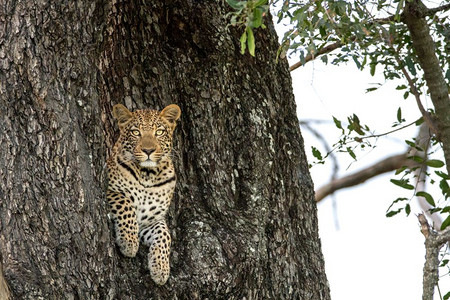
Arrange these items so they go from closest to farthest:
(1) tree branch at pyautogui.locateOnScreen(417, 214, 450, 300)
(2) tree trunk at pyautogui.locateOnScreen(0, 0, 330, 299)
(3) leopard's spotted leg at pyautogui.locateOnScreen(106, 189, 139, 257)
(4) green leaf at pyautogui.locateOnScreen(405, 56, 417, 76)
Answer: (2) tree trunk at pyautogui.locateOnScreen(0, 0, 330, 299) → (3) leopard's spotted leg at pyautogui.locateOnScreen(106, 189, 139, 257) → (1) tree branch at pyautogui.locateOnScreen(417, 214, 450, 300) → (4) green leaf at pyautogui.locateOnScreen(405, 56, 417, 76)

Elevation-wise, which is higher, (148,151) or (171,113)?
(171,113)

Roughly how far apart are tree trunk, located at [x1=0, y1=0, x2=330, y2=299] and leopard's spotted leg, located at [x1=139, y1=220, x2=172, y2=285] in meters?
0.08

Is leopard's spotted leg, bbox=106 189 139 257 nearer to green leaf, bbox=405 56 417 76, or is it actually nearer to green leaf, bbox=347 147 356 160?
green leaf, bbox=347 147 356 160

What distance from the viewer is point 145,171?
486 cm

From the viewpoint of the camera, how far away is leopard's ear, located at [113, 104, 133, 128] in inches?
187

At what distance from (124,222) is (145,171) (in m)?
0.43

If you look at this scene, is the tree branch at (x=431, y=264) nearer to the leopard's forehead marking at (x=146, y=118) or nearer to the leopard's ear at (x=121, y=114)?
the leopard's forehead marking at (x=146, y=118)

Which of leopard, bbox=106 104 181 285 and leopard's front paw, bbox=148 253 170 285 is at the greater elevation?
leopard, bbox=106 104 181 285

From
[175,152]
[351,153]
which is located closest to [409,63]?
[351,153]

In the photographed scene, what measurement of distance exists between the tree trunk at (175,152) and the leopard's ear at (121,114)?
14cm

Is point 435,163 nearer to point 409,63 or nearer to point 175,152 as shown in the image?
point 409,63

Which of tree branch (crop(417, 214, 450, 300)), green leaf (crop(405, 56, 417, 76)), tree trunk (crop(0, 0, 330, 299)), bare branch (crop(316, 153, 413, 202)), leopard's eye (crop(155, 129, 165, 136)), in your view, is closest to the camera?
tree trunk (crop(0, 0, 330, 299))

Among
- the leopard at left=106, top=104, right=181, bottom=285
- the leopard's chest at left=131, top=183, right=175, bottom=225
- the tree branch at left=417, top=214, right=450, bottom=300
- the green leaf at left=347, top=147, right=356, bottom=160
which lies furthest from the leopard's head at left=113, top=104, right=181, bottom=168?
the green leaf at left=347, top=147, right=356, bottom=160

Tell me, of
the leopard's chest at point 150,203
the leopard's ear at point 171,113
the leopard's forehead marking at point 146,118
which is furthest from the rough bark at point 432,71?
the leopard's chest at point 150,203
